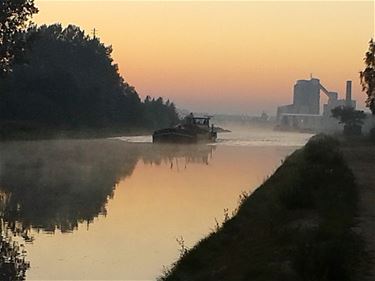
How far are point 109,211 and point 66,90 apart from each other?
70.1m

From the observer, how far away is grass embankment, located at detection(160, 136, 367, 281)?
30.1 ft

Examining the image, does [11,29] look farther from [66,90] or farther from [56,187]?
[56,187]

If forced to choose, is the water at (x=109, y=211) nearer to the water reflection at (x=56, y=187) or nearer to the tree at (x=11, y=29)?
the water reflection at (x=56, y=187)

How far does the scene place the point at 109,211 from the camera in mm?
19469

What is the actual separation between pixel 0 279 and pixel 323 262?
16.7ft

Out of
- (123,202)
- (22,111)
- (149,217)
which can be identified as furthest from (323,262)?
(22,111)

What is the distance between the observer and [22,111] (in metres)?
79.4

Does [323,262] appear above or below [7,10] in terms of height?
below

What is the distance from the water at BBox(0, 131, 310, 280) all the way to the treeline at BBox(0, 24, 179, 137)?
2725 centimetres

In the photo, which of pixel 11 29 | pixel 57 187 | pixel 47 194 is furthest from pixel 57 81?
pixel 47 194

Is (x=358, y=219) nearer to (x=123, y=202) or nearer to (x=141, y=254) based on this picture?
(x=141, y=254)

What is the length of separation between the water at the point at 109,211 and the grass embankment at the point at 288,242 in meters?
0.95

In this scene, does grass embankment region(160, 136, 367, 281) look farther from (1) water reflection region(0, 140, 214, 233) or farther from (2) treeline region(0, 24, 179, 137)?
(2) treeline region(0, 24, 179, 137)

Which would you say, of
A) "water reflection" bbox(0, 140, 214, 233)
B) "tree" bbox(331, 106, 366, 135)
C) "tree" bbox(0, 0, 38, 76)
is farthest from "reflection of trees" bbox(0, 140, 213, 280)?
"tree" bbox(331, 106, 366, 135)
